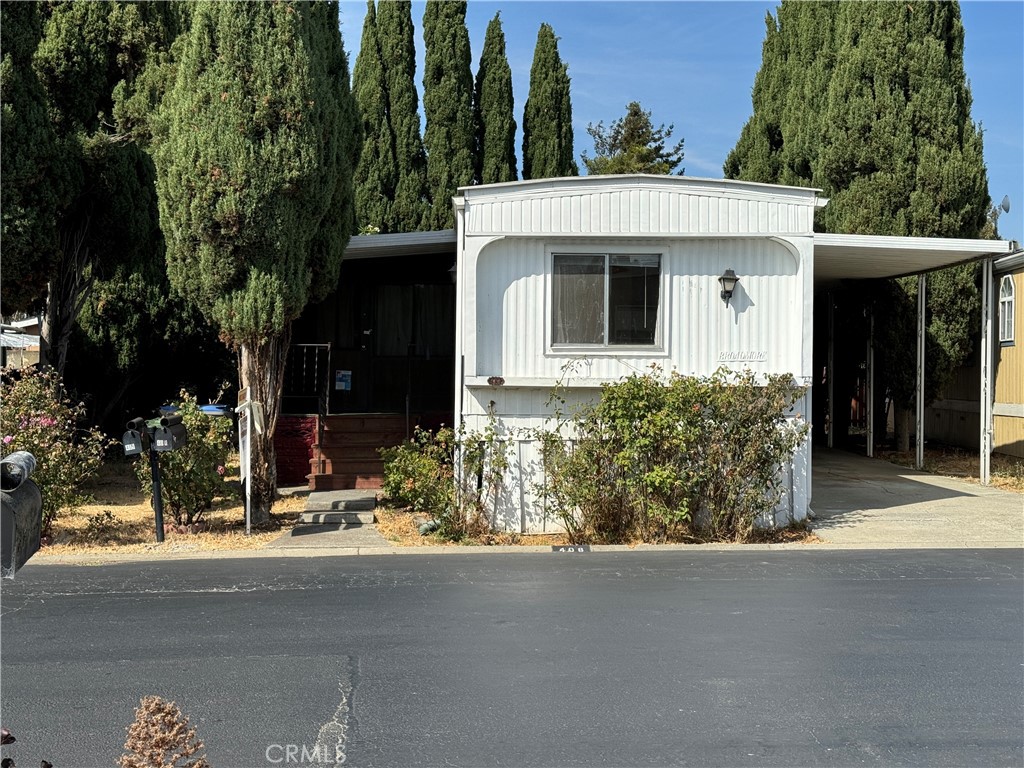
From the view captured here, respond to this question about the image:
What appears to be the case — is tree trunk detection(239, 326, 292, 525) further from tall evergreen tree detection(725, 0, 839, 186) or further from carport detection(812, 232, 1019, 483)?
tall evergreen tree detection(725, 0, 839, 186)

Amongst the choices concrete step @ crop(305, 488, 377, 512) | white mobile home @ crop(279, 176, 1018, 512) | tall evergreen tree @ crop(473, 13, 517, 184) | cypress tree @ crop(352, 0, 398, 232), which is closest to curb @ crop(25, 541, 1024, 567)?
white mobile home @ crop(279, 176, 1018, 512)

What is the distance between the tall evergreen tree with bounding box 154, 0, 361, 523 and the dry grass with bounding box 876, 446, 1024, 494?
10.5 m

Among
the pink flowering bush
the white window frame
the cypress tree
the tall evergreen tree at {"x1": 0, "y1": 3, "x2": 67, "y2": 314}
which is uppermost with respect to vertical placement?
the cypress tree

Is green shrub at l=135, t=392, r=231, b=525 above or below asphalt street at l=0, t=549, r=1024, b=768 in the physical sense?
above

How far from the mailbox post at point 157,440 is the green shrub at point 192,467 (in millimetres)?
288

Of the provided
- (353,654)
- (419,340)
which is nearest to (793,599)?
(353,654)

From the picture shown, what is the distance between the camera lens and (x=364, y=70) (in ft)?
91.2

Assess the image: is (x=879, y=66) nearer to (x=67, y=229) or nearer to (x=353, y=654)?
(x=67, y=229)

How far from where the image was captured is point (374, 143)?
27156 mm

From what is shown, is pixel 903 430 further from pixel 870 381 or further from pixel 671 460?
pixel 671 460

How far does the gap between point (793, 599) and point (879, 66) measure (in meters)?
13.9

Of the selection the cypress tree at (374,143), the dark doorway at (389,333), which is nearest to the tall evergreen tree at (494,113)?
the cypress tree at (374,143)

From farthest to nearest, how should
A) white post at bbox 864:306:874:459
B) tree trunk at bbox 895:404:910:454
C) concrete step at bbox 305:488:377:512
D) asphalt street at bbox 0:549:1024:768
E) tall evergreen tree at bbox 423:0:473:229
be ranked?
tall evergreen tree at bbox 423:0:473:229 → tree trunk at bbox 895:404:910:454 → white post at bbox 864:306:874:459 → concrete step at bbox 305:488:377:512 → asphalt street at bbox 0:549:1024:768

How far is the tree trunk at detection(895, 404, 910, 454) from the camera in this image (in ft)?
62.3
